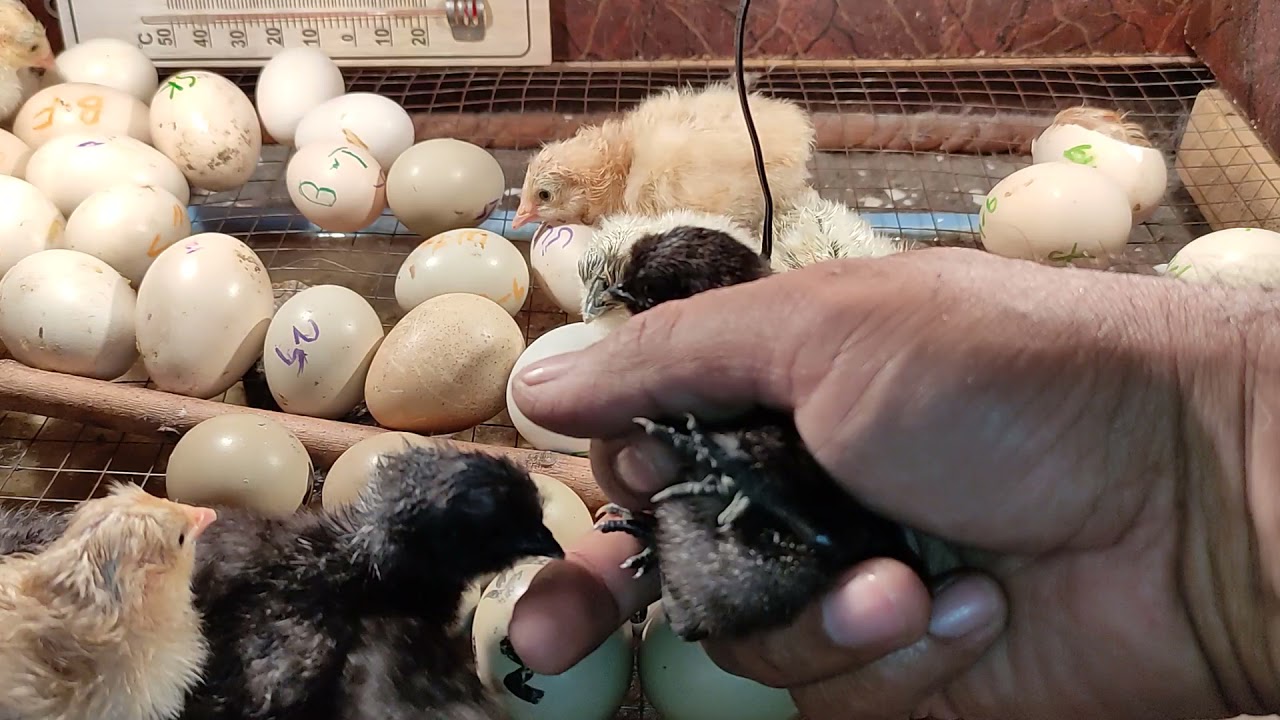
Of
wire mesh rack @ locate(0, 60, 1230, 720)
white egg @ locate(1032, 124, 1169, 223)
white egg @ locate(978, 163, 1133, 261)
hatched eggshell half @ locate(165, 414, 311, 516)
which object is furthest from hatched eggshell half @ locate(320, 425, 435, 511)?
white egg @ locate(1032, 124, 1169, 223)

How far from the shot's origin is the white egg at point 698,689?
3.02 feet

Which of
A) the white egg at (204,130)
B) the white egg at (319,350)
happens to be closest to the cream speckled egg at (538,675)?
the white egg at (319,350)

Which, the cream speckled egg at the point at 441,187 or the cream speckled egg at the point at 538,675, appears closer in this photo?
the cream speckled egg at the point at 538,675

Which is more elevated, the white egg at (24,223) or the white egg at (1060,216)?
the white egg at (1060,216)

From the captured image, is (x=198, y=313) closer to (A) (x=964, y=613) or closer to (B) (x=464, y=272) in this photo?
(B) (x=464, y=272)

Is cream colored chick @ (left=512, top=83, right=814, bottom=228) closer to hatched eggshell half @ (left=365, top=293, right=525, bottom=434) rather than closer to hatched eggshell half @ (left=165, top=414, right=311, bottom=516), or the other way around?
hatched eggshell half @ (left=365, top=293, right=525, bottom=434)

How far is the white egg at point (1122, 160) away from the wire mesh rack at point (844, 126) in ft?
0.37

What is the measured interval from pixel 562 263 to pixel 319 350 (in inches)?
15.2

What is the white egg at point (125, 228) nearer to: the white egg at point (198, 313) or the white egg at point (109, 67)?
the white egg at point (198, 313)

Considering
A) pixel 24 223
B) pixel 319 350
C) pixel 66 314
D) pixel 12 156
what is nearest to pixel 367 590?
pixel 319 350

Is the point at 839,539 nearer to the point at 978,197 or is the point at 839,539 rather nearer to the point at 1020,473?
the point at 1020,473

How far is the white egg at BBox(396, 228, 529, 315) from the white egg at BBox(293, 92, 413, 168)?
0.35 m

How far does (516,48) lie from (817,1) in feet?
2.11

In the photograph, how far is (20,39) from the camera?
1.70 meters
